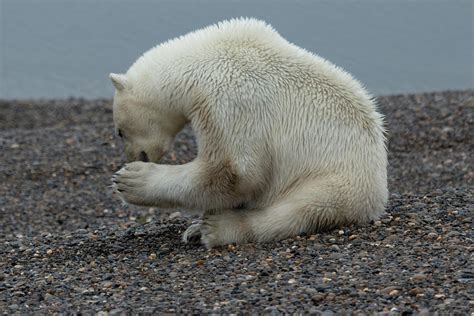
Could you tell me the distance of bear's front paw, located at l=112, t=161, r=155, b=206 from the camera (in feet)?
16.9

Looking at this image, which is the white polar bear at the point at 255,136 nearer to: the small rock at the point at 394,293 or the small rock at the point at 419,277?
the small rock at the point at 419,277

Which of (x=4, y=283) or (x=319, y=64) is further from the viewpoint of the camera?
(x=319, y=64)

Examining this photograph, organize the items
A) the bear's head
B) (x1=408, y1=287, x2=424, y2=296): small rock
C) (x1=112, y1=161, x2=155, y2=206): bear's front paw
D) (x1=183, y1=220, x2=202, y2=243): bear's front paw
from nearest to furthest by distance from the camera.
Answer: (x1=408, y1=287, x2=424, y2=296): small rock → (x1=112, y1=161, x2=155, y2=206): bear's front paw → the bear's head → (x1=183, y1=220, x2=202, y2=243): bear's front paw

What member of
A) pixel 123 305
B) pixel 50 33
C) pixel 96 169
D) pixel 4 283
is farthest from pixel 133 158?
pixel 50 33

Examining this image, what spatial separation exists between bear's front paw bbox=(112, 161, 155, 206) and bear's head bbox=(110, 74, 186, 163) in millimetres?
205

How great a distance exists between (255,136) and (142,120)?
708 millimetres

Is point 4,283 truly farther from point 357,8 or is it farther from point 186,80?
point 357,8

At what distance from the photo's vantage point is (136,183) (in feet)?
16.9

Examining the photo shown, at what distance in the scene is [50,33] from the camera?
18.9 m

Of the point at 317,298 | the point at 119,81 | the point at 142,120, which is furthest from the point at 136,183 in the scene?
the point at 317,298

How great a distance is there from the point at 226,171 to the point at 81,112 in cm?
951

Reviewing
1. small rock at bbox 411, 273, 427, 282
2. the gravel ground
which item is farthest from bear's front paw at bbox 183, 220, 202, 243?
small rock at bbox 411, 273, 427, 282

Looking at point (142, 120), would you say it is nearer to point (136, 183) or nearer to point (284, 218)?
point (136, 183)

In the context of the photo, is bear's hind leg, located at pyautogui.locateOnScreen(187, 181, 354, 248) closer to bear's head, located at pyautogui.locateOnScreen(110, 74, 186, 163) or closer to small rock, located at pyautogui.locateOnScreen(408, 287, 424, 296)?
bear's head, located at pyautogui.locateOnScreen(110, 74, 186, 163)
